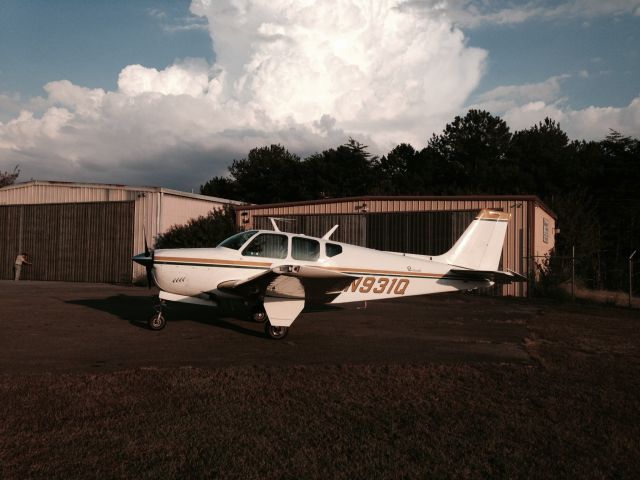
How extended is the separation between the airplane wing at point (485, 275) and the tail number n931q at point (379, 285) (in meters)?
1.30

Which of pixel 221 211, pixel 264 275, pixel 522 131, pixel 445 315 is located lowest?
pixel 445 315

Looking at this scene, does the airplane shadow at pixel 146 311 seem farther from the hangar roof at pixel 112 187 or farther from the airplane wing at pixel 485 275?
the hangar roof at pixel 112 187

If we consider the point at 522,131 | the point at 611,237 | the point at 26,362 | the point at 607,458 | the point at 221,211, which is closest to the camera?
the point at 607,458

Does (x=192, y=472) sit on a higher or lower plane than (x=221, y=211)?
lower

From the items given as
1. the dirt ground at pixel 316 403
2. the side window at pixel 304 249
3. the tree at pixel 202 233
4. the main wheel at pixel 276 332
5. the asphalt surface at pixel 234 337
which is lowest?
the asphalt surface at pixel 234 337

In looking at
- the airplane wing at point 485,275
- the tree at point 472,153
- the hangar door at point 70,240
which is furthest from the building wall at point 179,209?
the tree at point 472,153

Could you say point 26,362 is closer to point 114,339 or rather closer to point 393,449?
point 114,339

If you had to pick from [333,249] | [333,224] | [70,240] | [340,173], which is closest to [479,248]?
[333,249]

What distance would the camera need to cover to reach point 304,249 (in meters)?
10.4

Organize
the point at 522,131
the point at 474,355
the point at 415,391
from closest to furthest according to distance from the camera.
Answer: the point at 415,391
the point at 474,355
the point at 522,131

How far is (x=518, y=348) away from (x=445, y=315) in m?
4.85

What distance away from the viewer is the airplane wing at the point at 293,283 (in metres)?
8.76

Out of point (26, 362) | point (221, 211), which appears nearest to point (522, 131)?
point (221, 211)

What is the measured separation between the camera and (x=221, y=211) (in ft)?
82.1
